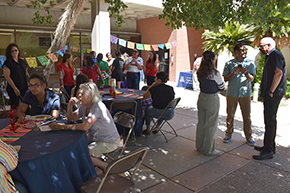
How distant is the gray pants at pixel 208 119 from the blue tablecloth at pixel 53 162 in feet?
7.96

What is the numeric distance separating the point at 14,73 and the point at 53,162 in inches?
161

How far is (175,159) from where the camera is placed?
14.5ft

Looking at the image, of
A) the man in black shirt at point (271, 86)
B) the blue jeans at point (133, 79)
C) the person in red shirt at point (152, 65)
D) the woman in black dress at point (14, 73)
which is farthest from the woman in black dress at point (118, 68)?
the man in black shirt at point (271, 86)

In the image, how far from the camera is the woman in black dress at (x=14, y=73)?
548 cm

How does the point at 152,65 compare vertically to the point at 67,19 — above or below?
below

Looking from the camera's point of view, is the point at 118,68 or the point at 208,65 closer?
the point at 208,65

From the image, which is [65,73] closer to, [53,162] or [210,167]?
[210,167]

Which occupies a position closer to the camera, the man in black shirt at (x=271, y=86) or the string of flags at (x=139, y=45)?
the man in black shirt at (x=271, y=86)

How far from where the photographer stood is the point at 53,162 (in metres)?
2.26

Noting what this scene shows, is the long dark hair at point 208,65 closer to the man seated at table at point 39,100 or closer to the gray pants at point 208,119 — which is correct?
the gray pants at point 208,119

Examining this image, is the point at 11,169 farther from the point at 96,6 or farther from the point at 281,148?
the point at 96,6

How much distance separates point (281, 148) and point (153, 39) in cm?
1378

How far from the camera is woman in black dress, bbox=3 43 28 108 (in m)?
5.48

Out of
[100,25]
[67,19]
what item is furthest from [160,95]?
[100,25]
